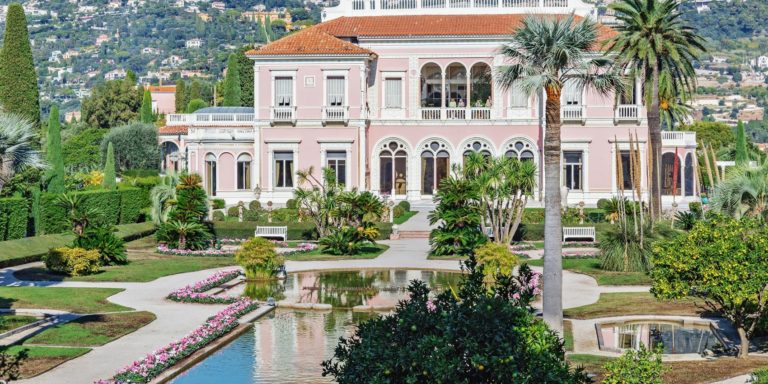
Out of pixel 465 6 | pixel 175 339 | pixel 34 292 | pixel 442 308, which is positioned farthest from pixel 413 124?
pixel 442 308

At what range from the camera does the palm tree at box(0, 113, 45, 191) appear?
1104 inches

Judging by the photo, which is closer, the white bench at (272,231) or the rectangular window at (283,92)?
the white bench at (272,231)

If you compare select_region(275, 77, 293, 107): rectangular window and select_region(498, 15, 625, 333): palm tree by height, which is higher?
select_region(275, 77, 293, 107): rectangular window

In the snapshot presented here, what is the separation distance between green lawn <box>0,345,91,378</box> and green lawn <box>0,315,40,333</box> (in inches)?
79.5

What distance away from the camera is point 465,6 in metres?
65.4

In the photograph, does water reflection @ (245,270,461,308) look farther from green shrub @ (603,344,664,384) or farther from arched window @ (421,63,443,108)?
arched window @ (421,63,443,108)

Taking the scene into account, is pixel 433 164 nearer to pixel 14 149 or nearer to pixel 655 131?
pixel 655 131

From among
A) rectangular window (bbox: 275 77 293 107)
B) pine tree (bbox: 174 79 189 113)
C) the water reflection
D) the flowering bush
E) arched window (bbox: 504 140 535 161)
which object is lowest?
the water reflection

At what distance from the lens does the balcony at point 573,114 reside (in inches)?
2392

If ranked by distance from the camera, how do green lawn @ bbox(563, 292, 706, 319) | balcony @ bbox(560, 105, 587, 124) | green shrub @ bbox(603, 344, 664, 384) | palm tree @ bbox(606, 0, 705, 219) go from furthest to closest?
balcony @ bbox(560, 105, 587, 124)
palm tree @ bbox(606, 0, 705, 219)
green lawn @ bbox(563, 292, 706, 319)
green shrub @ bbox(603, 344, 664, 384)

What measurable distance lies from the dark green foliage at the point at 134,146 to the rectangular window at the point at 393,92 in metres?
30.9

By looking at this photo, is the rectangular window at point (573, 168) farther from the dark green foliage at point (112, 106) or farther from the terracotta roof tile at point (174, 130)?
the dark green foliage at point (112, 106)

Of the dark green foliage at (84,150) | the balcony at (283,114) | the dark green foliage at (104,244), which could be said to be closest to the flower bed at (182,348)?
the dark green foliage at (104,244)

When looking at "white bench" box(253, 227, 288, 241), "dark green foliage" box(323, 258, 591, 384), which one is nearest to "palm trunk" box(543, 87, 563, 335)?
"dark green foliage" box(323, 258, 591, 384)
